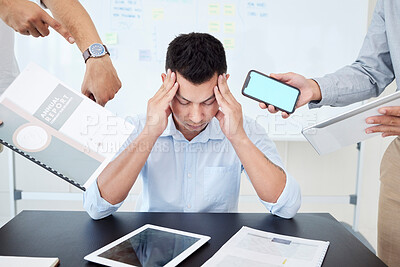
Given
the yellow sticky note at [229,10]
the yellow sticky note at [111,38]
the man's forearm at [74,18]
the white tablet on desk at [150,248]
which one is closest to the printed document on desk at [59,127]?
the white tablet on desk at [150,248]

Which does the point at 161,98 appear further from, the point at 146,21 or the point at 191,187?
the point at 146,21

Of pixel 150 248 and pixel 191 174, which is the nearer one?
pixel 150 248

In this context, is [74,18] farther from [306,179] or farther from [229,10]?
[306,179]

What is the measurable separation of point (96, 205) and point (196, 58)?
1.85 ft

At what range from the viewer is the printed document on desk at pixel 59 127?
0.74 metres

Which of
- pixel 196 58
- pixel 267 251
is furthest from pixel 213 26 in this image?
pixel 267 251

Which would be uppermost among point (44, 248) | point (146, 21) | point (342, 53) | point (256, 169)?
point (146, 21)

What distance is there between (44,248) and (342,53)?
2.17 metres

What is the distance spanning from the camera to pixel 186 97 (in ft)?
4.01

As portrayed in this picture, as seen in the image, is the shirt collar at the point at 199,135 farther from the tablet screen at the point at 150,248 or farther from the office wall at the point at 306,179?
the office wall at the point at 306,179

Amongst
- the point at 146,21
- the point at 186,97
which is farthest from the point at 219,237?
the point at 146,21

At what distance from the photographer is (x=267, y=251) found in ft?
2.68

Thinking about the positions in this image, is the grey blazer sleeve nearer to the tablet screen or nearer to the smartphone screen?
the smartphone screen

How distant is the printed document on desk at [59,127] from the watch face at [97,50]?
0.69 feet
